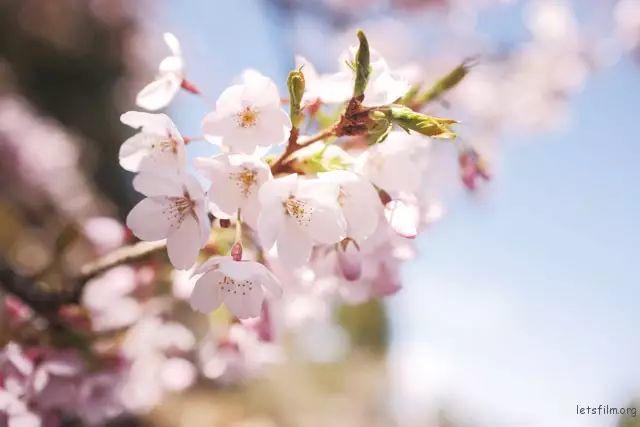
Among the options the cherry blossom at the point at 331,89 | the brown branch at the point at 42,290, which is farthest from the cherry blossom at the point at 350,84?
the brown branch at the point at 42,290

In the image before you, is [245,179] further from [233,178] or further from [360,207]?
[360,207]

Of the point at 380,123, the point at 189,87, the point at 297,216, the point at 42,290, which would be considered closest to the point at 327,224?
the point at 297,216

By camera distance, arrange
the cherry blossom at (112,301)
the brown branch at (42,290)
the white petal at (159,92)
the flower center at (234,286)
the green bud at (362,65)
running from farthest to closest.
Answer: the cherry blossom at (112,301)
the brown branch at (42,290)
the white petal at (159,92)
the flower center at (234,286)
the green bud at (362,65)

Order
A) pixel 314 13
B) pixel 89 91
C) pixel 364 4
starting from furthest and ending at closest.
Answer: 1. pixel 89 91
2. pixel 364 4
3. pixel 314 13

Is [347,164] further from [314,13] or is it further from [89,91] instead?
[89,91]

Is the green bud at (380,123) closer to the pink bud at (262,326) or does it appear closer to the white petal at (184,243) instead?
the white petal at (184,243)

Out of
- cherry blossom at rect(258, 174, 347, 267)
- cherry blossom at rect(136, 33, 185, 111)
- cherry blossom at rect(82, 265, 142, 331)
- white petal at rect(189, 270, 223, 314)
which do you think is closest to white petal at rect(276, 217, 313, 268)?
cherry blossom at rect(258, 174, 347, 267)

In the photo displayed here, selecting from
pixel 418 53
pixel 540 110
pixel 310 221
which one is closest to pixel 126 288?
pixel 310 221
